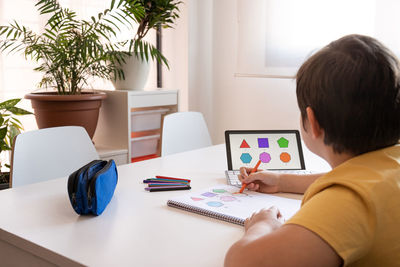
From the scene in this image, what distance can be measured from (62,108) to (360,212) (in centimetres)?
229

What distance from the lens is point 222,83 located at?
3.75 m

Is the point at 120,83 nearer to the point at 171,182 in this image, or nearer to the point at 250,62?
the point at 250,62

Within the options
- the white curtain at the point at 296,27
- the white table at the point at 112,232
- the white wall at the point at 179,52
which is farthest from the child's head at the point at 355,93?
the white wall at the point at 179,52

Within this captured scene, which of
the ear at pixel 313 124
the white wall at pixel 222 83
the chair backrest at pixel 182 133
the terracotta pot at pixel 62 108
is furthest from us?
the white wall at pixel 222 83

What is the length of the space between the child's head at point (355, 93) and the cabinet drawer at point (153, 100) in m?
2.31

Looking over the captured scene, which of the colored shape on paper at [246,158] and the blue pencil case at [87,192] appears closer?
the blue pencil case at [87,192]

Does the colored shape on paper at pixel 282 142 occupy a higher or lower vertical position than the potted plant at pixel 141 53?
lower

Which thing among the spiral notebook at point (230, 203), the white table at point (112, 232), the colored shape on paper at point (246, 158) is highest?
the colored shape on paper at point (246, 158)

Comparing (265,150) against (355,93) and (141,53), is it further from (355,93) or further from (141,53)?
(141,53)

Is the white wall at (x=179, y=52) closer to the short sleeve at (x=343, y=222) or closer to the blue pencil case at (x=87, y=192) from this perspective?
the blue pencil case at (x=87, y=192)

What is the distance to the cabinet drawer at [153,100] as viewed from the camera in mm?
2984

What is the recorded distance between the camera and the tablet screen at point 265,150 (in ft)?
4.86

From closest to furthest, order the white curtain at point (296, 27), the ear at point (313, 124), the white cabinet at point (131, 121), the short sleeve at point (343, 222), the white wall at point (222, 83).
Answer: the short sleeve at point (343, 222) → the ear at point (313, 124) → the white curtain at point (296, 27) → the white cabinet at point (131, 121) → the white wall at point (222, 83)

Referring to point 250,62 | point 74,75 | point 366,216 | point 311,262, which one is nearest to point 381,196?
point 366,216
